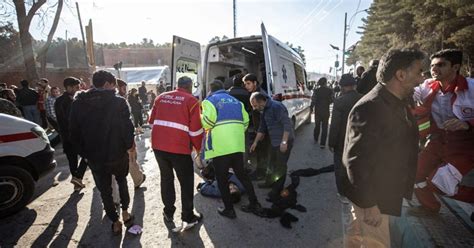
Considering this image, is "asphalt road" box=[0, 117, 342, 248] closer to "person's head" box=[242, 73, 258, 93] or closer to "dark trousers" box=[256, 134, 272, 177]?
"dark trousers" box=[256, 134, 272, 177]

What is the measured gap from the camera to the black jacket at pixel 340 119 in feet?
11.4

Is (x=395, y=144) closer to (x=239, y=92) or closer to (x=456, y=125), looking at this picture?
(x=456, y=125)

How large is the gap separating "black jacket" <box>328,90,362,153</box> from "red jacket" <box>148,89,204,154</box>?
1626 mm

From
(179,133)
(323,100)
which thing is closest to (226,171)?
(179,133)

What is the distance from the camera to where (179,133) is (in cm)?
330

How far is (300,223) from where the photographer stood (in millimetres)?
3578

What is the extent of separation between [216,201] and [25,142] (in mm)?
2908

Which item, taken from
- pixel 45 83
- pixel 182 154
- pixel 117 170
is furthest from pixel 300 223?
pixel 45 83

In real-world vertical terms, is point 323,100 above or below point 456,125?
above

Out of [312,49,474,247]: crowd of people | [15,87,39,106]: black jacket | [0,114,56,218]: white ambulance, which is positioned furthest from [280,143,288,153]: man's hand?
[15,87,39,106]: black jacket

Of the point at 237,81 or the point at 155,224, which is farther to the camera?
the point at 237,81

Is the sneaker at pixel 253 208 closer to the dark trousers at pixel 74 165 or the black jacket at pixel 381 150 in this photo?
the black jacket at pixel 381 150

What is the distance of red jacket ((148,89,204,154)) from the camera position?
3.29 m

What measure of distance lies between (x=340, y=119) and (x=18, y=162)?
4438 mm
